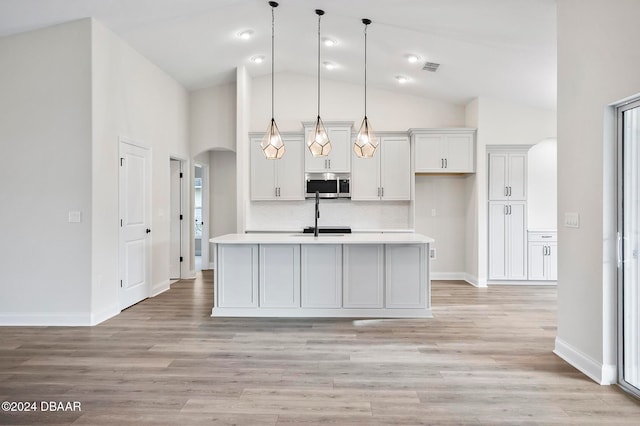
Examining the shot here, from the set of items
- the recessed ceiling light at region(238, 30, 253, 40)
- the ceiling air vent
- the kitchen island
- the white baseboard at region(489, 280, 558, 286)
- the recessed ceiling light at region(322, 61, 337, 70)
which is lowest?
the white baseboard at region(489, 280, 558, 286)

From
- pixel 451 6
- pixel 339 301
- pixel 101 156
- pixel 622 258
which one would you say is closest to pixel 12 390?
pixel 101 156

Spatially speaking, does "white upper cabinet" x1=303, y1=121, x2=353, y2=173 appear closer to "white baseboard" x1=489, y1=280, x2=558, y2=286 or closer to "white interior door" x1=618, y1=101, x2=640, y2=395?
"white baseboard" x1=489, y1=280, x2=558, y2=286

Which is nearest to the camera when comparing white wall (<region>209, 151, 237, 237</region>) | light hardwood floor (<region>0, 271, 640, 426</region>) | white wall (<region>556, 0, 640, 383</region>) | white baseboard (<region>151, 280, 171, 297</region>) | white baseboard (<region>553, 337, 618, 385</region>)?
light hardwood floor (<region>0, 271, 640, 426</region>)

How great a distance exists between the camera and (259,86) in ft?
23.9

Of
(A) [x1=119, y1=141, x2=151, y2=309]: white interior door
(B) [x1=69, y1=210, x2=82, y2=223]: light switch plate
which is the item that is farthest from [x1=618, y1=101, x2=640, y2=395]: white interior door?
(A) [x1=119, y1=141, x2=151, y2=309]: white interior door

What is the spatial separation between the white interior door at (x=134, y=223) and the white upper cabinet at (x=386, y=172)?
3263 mm

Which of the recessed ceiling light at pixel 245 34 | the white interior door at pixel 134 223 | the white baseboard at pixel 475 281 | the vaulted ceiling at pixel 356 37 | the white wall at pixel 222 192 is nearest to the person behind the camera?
the vaulted ceiling at pixel 356 37

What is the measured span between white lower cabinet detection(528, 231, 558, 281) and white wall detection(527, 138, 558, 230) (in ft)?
1.09

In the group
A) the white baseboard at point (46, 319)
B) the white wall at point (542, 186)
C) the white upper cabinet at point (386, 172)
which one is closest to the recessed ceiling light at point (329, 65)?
the white upper cabinet at point (386, 172)

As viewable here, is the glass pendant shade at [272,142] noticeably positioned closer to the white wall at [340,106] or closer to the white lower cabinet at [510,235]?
the white wall at [340,106]

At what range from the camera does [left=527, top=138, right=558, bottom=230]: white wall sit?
6.85m

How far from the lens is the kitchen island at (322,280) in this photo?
4590 millimetres

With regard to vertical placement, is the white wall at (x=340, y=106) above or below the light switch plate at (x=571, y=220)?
above

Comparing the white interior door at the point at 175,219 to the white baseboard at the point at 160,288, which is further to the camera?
the white interior door at the point at 175,219
